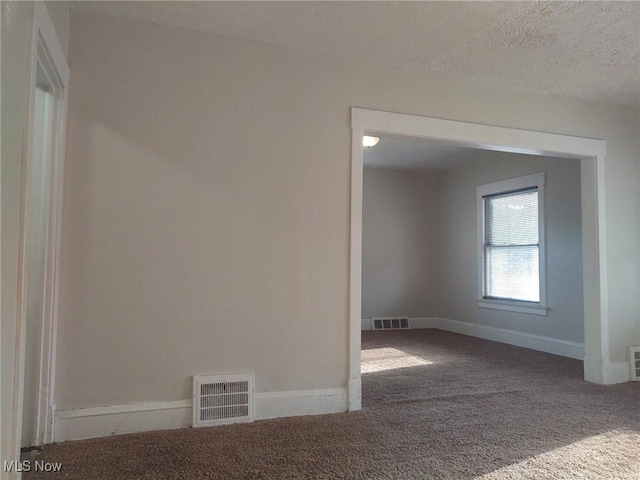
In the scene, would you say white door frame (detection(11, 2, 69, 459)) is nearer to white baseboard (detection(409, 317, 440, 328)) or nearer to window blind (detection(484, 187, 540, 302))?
window blind (detection(484, 187, 540, 302))

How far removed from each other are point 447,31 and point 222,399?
8.63 ft

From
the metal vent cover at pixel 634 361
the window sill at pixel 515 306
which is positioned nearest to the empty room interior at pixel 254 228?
the metal vent cover at pixel 634 361

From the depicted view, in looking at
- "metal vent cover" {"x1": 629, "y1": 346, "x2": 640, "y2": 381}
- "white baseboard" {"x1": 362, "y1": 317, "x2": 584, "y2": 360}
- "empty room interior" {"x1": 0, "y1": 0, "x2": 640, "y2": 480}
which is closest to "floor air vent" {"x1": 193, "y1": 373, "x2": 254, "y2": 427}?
"empty room interior" {"x1": 0, "y1": 0, "x2": 640, "y2": 480}

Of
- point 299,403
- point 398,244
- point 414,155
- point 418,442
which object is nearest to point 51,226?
point 299,403

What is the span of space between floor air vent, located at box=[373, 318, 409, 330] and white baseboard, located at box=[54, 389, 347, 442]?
12.8 feet

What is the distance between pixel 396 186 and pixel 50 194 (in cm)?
544

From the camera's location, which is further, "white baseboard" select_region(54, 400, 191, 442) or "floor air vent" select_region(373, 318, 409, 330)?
"floor air vent" select_region(373, 318, 409, 330)

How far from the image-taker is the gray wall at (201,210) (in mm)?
2623

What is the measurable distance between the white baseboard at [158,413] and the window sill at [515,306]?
3.34 m

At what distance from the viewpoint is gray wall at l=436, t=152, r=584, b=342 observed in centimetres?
502

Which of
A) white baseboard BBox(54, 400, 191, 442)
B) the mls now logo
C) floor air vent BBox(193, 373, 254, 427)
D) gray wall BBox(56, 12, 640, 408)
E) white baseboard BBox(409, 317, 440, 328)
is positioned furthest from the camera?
white baseboard BBox(409, 317, 440, 328)

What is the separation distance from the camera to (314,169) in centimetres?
308

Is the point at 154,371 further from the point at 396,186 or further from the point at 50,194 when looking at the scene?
the point at 396,186

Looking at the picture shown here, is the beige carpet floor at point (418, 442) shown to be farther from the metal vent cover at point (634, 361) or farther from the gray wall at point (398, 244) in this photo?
the gray wall at point (398, 244)
